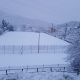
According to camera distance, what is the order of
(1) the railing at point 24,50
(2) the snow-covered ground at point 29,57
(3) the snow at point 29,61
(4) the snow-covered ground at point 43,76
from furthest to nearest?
(1) the railing at point 24,50, (2) the snow-covered ground at point 29,57, (3) the snow at point 29,61, (4) the snow-covered ground at point 43,76

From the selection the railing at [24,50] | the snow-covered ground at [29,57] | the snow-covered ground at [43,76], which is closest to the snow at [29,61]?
the snow-covered ground at [29,57]

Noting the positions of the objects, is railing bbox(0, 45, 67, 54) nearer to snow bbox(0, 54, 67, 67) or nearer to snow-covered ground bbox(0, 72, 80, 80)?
snow bbox(0, 54, 67, 67)

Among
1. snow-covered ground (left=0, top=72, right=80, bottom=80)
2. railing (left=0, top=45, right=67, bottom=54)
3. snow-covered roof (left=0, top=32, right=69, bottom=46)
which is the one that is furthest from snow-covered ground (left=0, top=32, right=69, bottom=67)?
snow-covered ground (left=0, top=72, right=80, bottom=80)

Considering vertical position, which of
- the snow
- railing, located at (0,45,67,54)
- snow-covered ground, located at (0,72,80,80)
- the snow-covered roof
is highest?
the snow-covered roof

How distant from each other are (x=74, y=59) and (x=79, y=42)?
91.1 inches

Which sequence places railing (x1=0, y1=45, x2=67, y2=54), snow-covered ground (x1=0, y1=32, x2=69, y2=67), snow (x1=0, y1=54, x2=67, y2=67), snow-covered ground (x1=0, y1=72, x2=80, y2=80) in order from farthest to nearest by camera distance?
railing (x1=0, y1=45, x2=67, y2=54) < snow-covered ground (x1=0, y1=32, x2=69, y2=67) < snow (x1=0, y1=54, x2=67, y2=67) < snow-covered ground (x1=0, y1=72, x2=80, y2=80)

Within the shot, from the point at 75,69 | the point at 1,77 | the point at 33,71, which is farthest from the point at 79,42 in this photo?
the point at 1,77

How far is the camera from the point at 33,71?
59.2 feet

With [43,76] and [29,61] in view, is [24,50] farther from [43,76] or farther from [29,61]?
[43,76]

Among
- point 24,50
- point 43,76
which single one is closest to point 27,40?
point 24,50

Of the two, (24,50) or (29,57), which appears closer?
(29,57)

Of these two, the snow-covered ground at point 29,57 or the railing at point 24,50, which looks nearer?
the snow-covered ground at point 29,57

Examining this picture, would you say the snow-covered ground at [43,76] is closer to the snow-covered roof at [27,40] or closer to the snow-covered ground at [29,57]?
the snow-covered ground at [29,57]

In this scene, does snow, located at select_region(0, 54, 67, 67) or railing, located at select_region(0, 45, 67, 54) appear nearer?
snow, located at select_region(0, 54, 67, 67)
